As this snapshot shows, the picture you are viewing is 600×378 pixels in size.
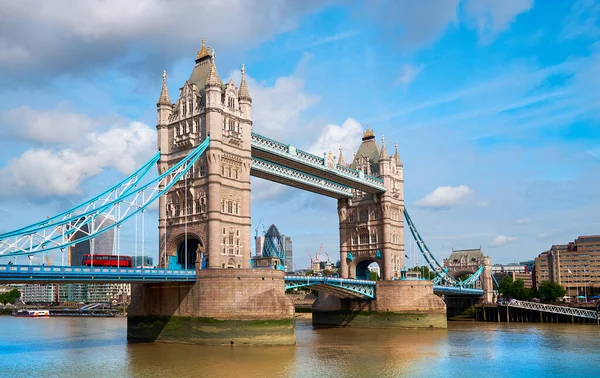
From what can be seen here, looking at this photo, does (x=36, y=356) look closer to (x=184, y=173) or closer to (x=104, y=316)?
(x=184, y=173)

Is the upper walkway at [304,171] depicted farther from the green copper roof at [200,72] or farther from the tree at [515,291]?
the tree at [515,291]

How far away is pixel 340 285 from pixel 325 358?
22552mm

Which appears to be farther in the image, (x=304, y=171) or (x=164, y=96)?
(x=304, y=171)

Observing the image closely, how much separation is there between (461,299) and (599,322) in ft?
72.9

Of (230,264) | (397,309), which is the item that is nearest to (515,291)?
(397,309)

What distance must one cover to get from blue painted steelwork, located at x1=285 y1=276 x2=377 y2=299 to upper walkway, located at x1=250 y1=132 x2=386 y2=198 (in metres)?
10.1

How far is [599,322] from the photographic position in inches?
2655

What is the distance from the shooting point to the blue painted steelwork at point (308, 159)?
54.2 metres

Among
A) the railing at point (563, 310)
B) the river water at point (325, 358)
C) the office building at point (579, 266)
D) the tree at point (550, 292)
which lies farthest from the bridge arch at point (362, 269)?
the office building at point (579, 266)

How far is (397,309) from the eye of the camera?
64062 millimetres

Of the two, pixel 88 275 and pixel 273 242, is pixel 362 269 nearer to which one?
pixel 88 275

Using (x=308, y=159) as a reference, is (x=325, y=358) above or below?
below

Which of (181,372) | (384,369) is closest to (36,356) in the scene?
(181,372)

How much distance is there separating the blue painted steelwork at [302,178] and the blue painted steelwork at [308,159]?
164 cm
